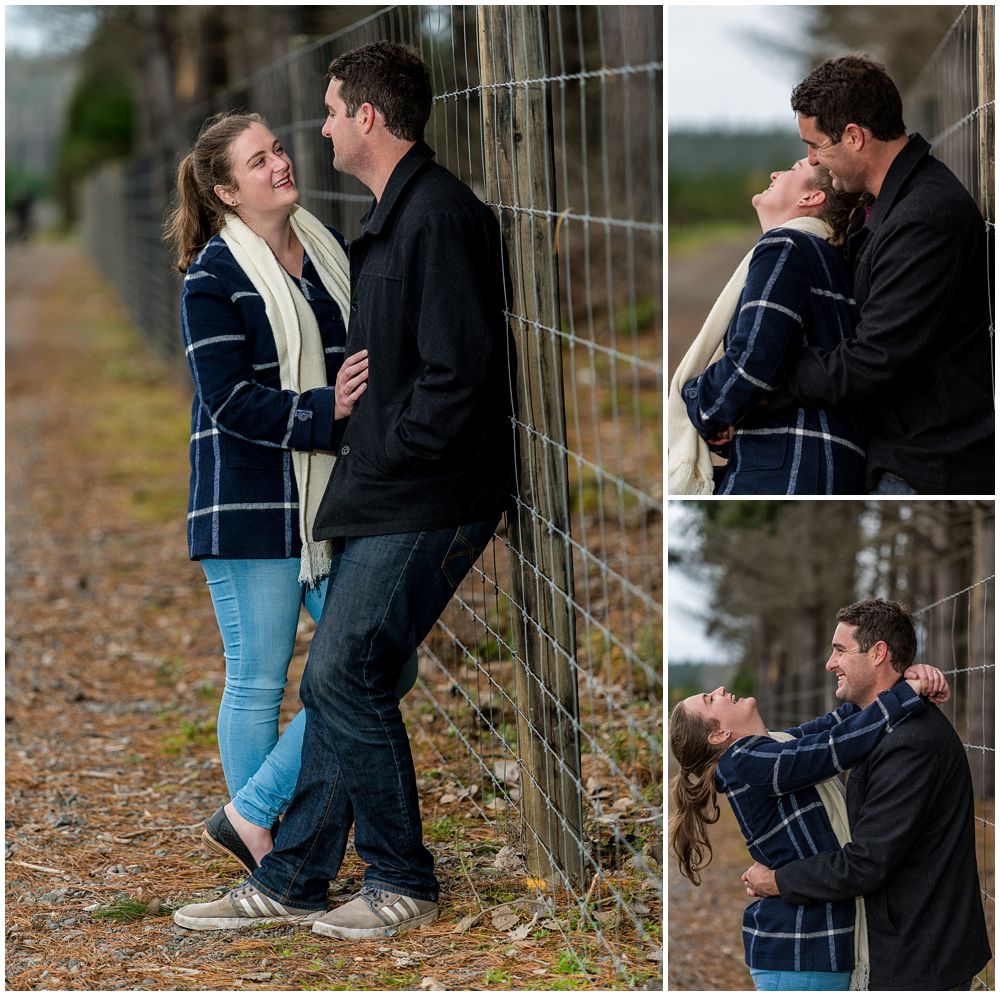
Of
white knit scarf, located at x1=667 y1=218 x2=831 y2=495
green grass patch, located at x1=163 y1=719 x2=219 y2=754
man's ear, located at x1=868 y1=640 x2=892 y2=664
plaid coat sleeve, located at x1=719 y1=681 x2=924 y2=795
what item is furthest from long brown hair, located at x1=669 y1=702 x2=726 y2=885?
green grass patch, located at x1=163 y1=719 x2=219 y2=754

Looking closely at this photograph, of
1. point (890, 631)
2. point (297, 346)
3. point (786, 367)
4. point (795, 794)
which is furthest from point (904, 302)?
point (297, 346)

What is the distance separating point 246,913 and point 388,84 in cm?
224

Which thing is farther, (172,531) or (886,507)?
(172,531)

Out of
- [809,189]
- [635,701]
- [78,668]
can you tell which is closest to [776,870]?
[809,189]

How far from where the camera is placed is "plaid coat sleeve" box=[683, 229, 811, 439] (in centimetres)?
314

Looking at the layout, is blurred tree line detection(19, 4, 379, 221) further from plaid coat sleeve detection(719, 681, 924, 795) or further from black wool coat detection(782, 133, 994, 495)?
plaid coat sleeve detection(719, 681, 924, 795)

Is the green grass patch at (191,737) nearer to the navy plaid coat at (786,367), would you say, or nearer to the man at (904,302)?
the navy plaid coat at (786,367)

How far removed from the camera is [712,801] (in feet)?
11.8

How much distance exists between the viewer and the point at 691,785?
3.54m

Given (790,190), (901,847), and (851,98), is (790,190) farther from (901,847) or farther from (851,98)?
(901,847)

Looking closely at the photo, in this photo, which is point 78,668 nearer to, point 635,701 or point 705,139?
point 635,701

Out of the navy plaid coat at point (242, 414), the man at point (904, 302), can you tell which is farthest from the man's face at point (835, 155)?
the navy plaid coat at point (242, 414)

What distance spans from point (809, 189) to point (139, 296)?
17905 millimetres

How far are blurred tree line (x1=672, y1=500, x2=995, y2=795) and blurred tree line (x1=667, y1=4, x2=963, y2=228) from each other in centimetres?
202
